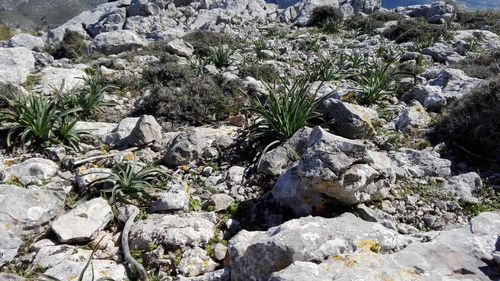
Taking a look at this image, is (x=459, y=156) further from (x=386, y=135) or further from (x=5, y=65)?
(x=5, y=65)

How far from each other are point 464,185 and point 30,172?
204 inches

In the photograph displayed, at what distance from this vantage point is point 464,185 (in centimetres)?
430

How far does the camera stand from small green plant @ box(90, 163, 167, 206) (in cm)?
437

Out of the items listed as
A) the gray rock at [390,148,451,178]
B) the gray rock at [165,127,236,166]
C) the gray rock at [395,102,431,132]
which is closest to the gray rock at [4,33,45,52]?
the gray rock at [165,127,236,166]

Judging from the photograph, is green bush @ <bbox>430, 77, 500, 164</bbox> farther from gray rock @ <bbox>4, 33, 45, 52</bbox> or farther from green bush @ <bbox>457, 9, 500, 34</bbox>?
gray rock @ <bbox>4, 33, 45, 52</bbox>

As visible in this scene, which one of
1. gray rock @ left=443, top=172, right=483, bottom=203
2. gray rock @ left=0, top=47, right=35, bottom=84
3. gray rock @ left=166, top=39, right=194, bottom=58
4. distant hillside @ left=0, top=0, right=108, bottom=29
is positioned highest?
gray rock @ left=443, top=172, right=483, bottom=203

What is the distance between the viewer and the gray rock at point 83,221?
12.3ft

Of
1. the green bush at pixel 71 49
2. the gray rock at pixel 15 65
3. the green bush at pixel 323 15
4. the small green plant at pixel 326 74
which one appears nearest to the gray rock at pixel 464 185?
the small green plant at pixel 326 74

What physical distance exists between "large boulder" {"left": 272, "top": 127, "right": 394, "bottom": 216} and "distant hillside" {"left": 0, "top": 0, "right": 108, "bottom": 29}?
138m

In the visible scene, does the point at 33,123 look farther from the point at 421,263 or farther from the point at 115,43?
the point at 115,43

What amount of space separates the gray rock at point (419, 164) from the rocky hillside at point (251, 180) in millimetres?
20

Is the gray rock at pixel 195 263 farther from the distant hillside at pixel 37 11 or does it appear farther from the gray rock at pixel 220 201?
the distant hillside at pixel 37 11

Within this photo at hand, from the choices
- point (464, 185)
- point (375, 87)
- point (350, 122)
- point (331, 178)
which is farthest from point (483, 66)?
point (331, 178)

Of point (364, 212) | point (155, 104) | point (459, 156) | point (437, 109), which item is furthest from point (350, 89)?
point (364, 212)
